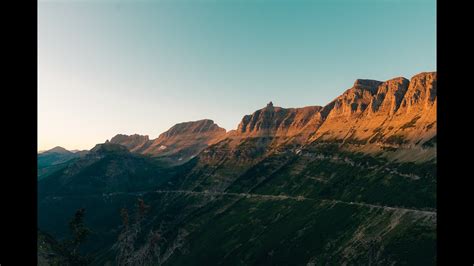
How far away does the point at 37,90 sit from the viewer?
650cm
